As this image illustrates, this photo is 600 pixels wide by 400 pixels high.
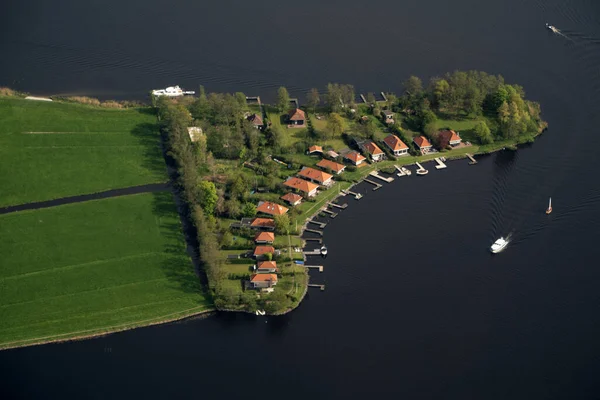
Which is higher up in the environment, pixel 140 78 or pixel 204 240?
pixel 140 78

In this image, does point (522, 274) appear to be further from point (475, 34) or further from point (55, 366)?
point (475, 34)

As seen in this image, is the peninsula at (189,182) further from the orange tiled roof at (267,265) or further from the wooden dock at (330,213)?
the wooden dock at (330,213)

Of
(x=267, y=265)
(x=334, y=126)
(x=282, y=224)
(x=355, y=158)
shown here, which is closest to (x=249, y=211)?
(x=282, y=224)

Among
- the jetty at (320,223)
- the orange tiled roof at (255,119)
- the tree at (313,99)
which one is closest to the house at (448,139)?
the tree at (313,99)

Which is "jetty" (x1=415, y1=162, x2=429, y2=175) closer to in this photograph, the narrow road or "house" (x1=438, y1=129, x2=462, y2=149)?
"house" (x1=438, y1=129, x2=462, y2=149)

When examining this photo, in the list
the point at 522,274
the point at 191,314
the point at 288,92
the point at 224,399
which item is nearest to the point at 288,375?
the point at 224,399

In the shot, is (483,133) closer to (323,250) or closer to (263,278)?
(323,250)
